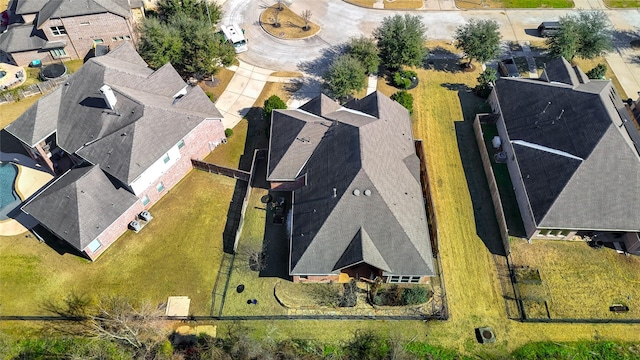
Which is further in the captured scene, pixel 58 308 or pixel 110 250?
pixel 110 250

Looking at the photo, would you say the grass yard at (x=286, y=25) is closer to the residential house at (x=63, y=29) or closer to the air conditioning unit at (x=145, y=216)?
the residential house at (x=63, y=29)

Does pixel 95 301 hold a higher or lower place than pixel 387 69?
lower

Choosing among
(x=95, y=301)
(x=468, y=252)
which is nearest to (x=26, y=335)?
(x=95, y=301)

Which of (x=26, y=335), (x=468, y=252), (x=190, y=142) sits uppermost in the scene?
(x=190, y=142)

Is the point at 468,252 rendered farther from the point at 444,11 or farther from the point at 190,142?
the point at 444,11

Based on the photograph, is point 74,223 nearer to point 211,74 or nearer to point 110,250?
point 110,250

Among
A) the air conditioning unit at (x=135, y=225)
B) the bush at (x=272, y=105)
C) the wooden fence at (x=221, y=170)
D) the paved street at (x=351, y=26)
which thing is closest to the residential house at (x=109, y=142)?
the air conditioning unit at (x=135, y=225)

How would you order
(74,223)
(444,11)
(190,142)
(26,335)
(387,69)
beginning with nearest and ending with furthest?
(26,335) → (74,223) → (190,142) → (387,69) → (444,11)

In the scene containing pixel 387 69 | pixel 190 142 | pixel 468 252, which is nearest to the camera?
pixel 468 252

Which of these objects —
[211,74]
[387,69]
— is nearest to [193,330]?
[211,74]
